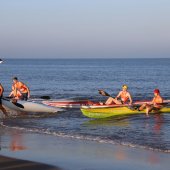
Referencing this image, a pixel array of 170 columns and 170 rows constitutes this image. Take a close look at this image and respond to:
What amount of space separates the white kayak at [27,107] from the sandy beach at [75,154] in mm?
6060

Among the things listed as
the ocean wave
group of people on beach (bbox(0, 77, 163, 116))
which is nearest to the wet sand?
the ocean wave

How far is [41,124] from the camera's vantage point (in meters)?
18.4

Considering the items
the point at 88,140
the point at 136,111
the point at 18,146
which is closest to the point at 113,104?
the point at 136,111

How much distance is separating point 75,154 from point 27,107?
9.91 m

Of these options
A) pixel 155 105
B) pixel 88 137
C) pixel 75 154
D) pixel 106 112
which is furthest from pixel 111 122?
pixel 75 154

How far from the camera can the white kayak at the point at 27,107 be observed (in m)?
20.4

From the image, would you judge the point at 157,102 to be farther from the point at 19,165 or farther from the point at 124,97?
the point at 19,165

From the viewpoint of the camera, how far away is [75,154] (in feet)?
37.7

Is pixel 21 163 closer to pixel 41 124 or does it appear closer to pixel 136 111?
pixel 41 124

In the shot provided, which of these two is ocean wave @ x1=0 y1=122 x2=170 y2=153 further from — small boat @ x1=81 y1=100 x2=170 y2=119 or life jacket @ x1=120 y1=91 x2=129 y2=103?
life jacket @ x1=120 y1=91 x2=129 y2=103

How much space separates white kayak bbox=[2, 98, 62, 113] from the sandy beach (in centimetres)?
606

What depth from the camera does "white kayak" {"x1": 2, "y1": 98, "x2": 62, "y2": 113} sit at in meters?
20.4

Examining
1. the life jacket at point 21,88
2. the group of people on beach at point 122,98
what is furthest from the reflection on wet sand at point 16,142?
the life jacket at point 21,88

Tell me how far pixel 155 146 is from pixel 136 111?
23.9 feet
